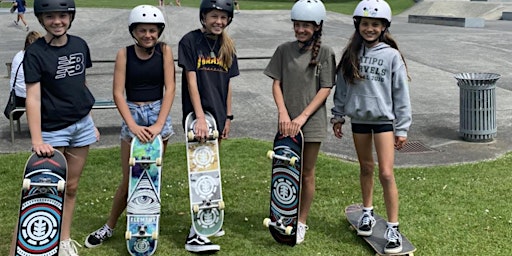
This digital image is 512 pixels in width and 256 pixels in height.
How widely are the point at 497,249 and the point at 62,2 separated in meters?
3.76

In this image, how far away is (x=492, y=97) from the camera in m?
8.63

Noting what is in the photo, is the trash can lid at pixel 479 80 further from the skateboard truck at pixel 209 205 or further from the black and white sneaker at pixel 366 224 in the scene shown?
the skateboard truck at pixel 209 205

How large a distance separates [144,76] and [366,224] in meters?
2.18

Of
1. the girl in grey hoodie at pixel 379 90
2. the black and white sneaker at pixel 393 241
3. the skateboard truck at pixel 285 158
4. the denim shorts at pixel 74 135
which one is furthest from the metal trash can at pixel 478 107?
the denim shorts at pixel 74 135

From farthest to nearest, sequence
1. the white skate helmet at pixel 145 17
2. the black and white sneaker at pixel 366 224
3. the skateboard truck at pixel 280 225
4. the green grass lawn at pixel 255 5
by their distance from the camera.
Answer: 1. the green grass lawn at pixel 255 5
2. the black and white sneaker at pixel 366 224
3. the skateboard truck at pixel 280 225
4. the white skate helmet at pixel 145 17

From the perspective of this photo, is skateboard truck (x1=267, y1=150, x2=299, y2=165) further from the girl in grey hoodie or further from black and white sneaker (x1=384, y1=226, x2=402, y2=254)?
black and white sneaker (x1=384, y1=226, x2=402, y2=254)

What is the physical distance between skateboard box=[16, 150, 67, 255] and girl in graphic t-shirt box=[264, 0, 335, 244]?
5.60 feet

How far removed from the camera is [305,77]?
470cm

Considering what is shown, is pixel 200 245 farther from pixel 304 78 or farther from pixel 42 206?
pixel 304 78

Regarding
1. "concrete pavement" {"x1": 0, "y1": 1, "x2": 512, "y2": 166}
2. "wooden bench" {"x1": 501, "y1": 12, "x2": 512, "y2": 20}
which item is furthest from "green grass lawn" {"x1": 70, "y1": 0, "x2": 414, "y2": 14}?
"concrete pavement" {"x1": 0, "y1": 1, "x2": 512, "y2": 166}

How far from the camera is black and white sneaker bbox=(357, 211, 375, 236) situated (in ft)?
16.4

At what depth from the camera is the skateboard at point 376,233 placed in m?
4.69

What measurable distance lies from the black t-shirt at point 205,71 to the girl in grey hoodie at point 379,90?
37.1 inches

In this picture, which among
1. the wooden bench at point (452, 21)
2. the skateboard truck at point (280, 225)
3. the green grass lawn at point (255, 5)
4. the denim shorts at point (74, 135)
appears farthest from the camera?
the green grass lawn at point (255, 5)
